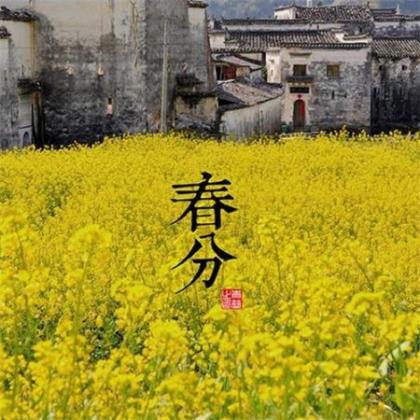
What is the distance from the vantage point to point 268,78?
36.2m

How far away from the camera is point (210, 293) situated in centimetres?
761

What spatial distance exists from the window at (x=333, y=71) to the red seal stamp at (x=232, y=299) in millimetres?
29971

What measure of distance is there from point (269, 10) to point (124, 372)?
116m

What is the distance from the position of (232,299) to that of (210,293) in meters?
2.37

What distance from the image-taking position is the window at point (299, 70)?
3462cm

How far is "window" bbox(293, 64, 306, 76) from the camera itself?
114ft

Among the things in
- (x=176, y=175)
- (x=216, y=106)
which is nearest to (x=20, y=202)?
(x=176, y=175)

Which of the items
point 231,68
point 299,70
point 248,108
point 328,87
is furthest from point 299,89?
point 248,108

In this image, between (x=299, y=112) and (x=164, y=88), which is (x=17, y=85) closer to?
A: (x=164, y=88)

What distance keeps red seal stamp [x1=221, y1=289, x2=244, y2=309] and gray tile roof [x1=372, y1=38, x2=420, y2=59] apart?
31.6m

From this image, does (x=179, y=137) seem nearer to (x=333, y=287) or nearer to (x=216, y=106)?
(x=216, y=106)

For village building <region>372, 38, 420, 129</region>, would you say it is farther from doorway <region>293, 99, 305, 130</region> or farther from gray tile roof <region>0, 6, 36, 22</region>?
gray tile roof <region>0, 6, 36, 22</region>

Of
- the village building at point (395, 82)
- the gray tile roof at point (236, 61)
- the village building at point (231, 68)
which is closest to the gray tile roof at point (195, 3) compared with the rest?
the gray tile roof at point (236, 61)

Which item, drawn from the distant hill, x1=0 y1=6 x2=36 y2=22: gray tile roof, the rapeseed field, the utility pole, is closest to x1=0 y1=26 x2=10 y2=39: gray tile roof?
x1=0 y1=6 x2=36 y2=22: gray tile roof
